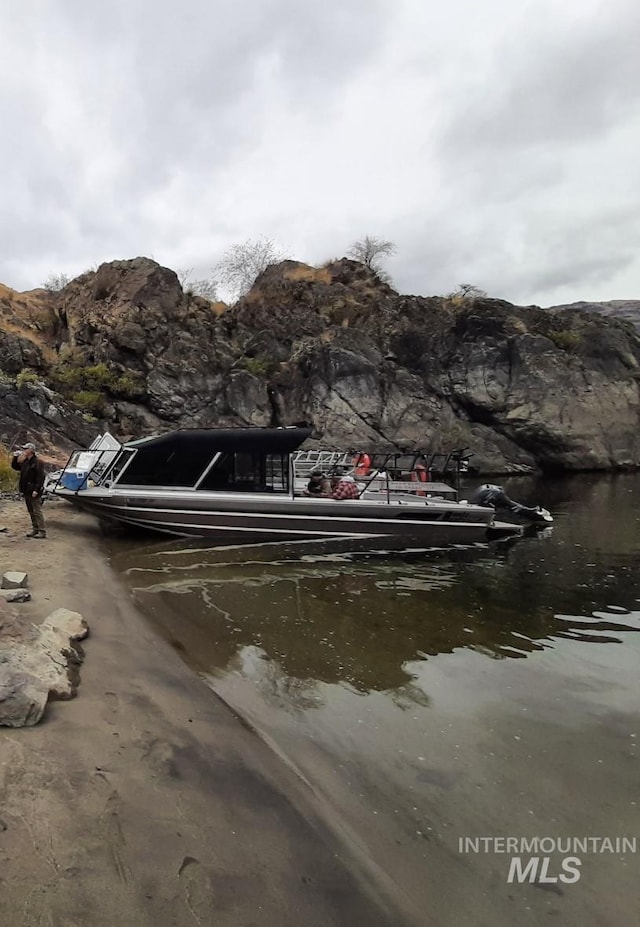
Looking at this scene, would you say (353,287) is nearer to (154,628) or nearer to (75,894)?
(154,628)

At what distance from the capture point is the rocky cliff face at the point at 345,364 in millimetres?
33125

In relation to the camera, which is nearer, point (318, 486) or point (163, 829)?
point (163, 829)

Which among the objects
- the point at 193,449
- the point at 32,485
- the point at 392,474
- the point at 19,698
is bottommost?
the point at 19,698

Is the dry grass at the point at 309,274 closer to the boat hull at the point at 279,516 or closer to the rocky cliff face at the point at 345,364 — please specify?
the rocky cliff face at the point at 345,364

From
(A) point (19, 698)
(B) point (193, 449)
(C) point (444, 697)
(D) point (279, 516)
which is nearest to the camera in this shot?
(A) point (19, 698)

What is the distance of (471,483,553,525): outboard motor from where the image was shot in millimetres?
15591

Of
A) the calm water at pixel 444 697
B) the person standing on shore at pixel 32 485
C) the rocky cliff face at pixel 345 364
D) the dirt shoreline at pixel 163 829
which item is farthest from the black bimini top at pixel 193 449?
the rocky cliff face at pixel 345 364

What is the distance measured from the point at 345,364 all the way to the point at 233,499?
26.2 m

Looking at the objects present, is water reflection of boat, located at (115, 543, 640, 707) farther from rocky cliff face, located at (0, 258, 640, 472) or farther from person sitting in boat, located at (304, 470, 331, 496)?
rocky cliff face, located at (0, 258, 640, 472)

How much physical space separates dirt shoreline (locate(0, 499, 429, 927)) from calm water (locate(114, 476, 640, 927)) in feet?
1.07

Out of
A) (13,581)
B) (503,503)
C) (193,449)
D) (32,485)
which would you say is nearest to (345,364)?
(503,503)

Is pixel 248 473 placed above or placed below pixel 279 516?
above

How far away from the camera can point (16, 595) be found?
20.7ft

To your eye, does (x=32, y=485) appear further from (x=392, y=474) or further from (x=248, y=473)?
(x=392, y=474)
